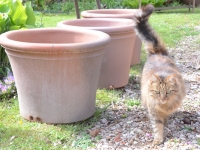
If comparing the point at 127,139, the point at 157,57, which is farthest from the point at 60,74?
the point at 157,57

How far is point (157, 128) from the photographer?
291 cm

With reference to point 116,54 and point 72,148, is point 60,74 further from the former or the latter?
point 116,54

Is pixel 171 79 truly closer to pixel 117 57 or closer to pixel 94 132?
pixel 94 132

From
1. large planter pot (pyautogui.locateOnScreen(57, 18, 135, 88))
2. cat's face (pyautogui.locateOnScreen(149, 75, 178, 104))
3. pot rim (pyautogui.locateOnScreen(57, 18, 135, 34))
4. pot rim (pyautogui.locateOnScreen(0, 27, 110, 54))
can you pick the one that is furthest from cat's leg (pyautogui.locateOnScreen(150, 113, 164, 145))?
pot rim (pyautogui.locateOnScreen(57, 18, 135, 34))

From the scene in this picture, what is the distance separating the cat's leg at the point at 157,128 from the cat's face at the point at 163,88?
0.21 meters

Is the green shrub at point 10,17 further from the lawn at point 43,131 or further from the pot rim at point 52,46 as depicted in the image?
the pot rim at point 52,46

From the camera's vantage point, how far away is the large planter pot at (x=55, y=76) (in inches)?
114

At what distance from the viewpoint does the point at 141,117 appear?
342 centimetres

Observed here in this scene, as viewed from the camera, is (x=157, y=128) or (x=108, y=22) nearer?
(x=157, y=128)

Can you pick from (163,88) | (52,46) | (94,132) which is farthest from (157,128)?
(52,46)

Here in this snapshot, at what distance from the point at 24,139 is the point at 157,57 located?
5.25 ft

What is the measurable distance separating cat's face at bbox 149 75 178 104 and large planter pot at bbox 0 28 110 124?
25.4 inches

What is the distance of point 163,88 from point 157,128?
0.41 meters

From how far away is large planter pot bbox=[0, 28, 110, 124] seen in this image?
2.89 metres
